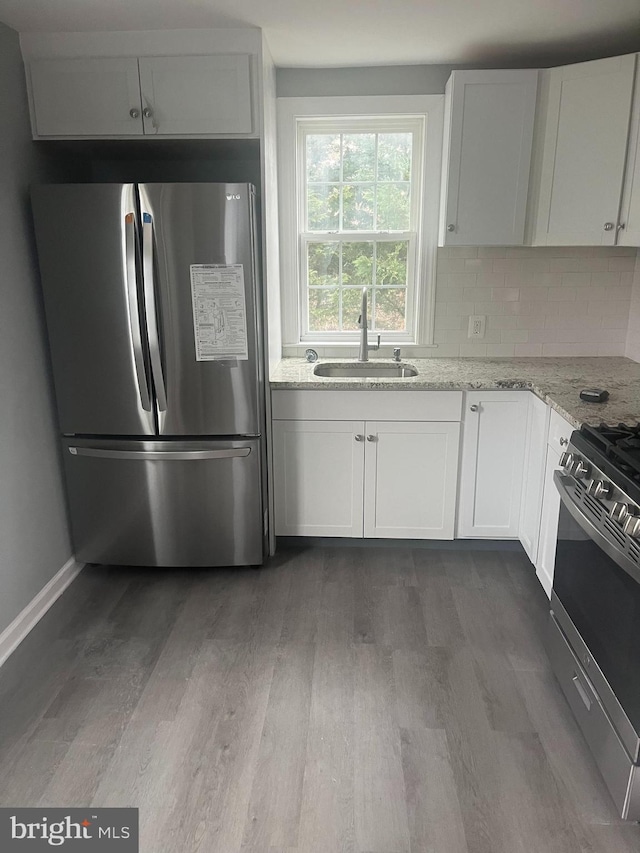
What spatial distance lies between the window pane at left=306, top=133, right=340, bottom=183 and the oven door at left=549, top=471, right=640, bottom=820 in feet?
6.75

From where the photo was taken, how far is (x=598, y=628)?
5.93 ft

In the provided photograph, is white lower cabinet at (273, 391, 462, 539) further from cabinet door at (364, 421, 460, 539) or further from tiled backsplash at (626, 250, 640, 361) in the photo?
tiled backsplash at (626, 250, 640, 361)

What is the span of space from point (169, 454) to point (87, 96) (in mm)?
1552

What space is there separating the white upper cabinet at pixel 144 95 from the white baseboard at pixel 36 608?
1.97 meters

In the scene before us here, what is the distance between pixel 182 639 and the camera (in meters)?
2.47

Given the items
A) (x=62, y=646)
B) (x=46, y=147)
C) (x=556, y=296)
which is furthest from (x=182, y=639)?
Answer: (x=556, y=296)

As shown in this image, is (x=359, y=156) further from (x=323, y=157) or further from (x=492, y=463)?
(x=492, y=463)

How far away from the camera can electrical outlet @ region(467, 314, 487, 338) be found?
10.9 ft

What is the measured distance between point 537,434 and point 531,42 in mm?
1724

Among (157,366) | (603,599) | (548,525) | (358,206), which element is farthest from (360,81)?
(603,599)

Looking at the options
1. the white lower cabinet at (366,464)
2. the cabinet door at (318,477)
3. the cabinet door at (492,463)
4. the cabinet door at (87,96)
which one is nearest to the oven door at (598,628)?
the cabinet door at (492,463)

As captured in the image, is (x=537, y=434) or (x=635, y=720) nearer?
(x=635, y=720)

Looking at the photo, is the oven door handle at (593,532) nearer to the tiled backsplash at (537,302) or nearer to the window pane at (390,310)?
the tiled backsplash at (537,302)

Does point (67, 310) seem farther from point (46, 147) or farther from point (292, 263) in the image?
point (292, 263)
